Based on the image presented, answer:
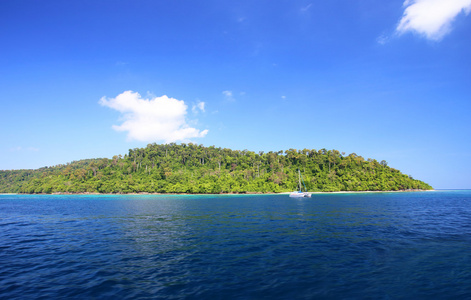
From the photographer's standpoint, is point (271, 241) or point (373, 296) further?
point (271, 241)

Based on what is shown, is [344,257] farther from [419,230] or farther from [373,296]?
[419,230]

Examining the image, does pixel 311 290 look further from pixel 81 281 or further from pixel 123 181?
pixel 123 181

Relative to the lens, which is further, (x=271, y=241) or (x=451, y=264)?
(x=271, y=241)

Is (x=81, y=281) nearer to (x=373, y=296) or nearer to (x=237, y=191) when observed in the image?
(x=373, y=296)

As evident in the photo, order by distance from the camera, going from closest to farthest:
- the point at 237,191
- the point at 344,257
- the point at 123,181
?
the point at 344,257 → the point at 237,191 → the point at 123,181

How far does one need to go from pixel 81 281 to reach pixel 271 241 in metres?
14.6

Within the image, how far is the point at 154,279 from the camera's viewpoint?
40.4 feet

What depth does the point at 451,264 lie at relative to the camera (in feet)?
48.2

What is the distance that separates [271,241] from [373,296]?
36.8ft

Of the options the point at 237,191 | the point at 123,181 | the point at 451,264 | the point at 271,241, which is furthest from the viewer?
the point at 123,181

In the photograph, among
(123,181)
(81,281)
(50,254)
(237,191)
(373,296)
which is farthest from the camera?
(123,181)

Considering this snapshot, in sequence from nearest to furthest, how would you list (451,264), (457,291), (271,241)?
(457,291) → (451,264) → (271,241)

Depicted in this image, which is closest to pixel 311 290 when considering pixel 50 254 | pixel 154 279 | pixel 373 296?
pixel 373 296

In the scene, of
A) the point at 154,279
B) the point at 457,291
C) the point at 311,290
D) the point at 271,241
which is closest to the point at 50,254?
the point at 154,279
